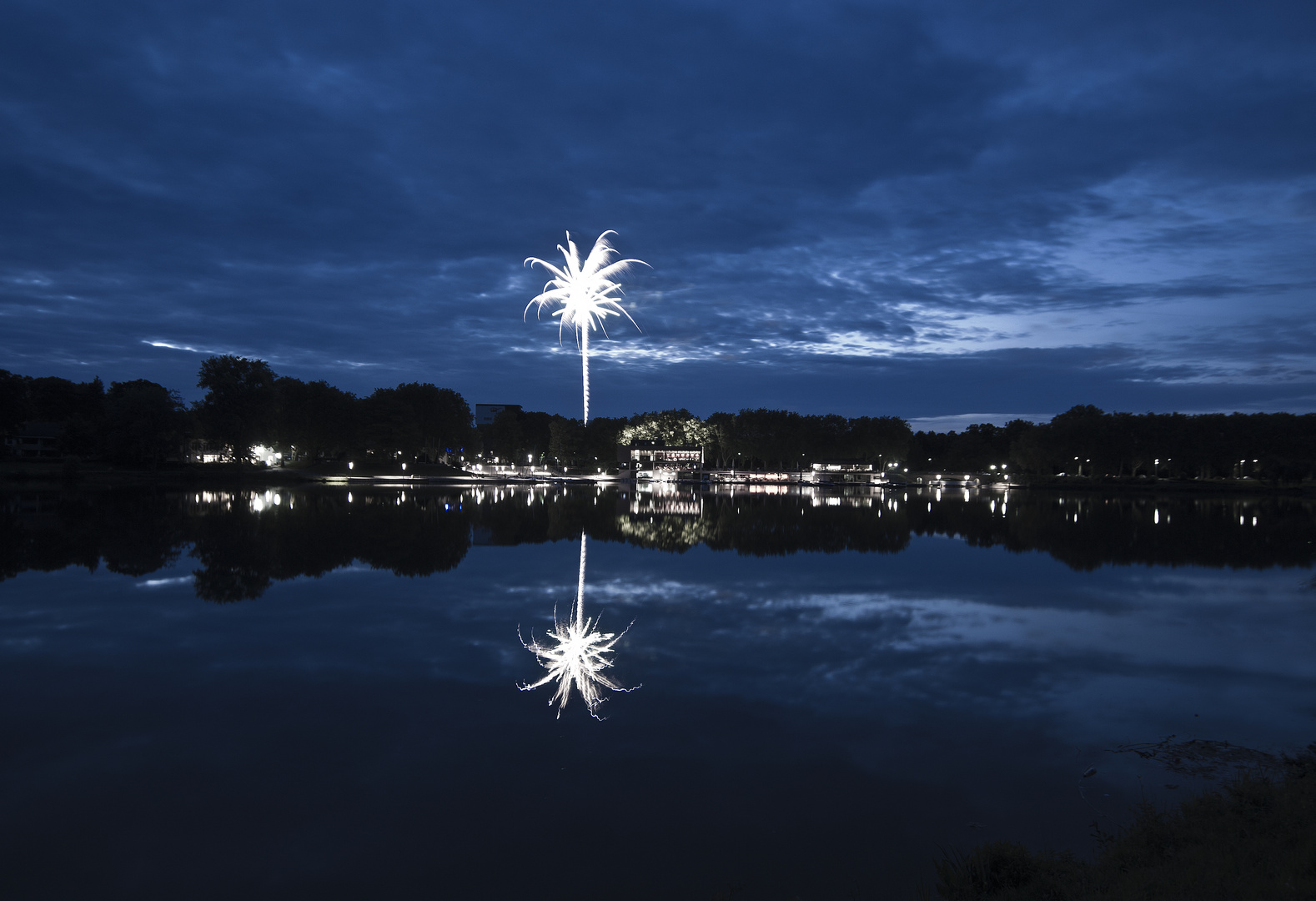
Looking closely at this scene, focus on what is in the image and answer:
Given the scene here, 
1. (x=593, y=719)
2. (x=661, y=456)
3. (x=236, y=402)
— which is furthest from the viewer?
(x=661, y=456)

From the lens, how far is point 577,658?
Answer: 1006 centimetres

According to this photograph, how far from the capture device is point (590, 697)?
857 centimetres

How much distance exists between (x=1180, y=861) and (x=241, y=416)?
81.5 metres

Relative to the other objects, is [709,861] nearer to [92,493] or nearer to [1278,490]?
[92,493]

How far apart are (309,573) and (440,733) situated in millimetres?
10375

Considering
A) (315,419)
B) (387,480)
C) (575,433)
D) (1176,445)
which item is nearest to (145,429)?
(387,480)

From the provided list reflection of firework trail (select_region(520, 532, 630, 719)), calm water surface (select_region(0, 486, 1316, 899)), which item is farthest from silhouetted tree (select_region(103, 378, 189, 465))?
reflection of firework trail (select_region(520, 532, 630, 719))

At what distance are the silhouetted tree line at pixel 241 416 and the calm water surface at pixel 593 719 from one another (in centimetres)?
5982

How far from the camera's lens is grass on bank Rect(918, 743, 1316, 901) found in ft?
14.4

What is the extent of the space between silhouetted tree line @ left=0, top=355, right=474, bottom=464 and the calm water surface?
59823 mm

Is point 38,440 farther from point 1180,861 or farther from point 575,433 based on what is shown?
point 1180,861

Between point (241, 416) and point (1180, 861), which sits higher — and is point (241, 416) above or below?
above

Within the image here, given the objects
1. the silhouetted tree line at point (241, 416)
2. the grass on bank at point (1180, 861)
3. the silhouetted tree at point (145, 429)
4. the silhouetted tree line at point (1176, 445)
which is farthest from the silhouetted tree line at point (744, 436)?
the grass on bank at point (1180, 861)

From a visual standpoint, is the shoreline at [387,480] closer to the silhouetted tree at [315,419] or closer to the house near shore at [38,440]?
the silhouetted tree at [315,419]
